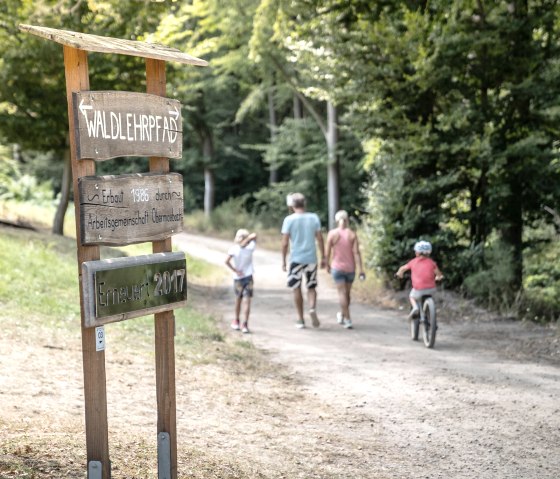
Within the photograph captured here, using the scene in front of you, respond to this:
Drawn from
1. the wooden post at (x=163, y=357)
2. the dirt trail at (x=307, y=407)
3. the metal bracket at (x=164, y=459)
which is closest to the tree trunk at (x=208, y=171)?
the dirt trail at (x=307, y=407)

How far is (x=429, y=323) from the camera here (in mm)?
11586

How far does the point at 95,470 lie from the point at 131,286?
3.50ft

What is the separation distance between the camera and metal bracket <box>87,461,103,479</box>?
4.76 m

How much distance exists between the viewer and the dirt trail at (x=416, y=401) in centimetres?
659

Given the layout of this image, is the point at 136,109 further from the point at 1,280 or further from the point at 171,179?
the point at 1,280

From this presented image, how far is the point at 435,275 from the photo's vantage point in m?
11.9

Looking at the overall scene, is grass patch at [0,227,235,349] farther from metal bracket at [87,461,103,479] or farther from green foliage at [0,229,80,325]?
metal bracket at [87,461,103,479]

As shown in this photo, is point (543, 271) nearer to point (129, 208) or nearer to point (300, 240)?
point (300, 240)

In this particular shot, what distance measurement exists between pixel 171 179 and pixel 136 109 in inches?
21.4

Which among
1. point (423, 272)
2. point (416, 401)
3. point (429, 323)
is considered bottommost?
point (416, 401)

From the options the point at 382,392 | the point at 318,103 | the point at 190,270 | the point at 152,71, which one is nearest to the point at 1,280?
the point at 382,392

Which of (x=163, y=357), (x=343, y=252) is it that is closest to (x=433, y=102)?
(x=343, y=252)

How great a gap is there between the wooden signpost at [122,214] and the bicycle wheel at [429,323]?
6623 millimetres

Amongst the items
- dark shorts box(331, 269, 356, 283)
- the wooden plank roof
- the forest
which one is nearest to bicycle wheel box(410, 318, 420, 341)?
dark shorts box(331, 269, 356, 283)
